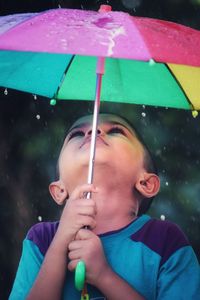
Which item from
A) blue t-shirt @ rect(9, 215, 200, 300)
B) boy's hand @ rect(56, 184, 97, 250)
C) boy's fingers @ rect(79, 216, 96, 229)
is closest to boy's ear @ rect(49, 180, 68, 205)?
blue t-shirt @ rect(9, 215, 200, 300)

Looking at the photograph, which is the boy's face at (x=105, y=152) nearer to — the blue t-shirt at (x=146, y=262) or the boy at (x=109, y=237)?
the boy at (x=109, y=237)

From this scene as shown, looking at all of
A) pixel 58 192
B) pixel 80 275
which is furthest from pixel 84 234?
pixel 58 192

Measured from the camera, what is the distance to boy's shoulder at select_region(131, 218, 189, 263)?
3.23m

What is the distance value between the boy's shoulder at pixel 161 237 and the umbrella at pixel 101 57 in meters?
0.51

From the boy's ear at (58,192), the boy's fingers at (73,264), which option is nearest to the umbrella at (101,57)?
the boy's fingers at (73,264)

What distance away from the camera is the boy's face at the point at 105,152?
11.2 feet

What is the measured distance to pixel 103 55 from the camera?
230 cm

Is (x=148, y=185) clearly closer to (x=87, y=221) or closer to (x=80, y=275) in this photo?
(x=87, y=221)

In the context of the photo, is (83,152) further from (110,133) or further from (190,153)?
(190,153)

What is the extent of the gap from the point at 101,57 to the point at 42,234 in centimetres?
107

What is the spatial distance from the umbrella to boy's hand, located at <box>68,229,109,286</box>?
0.87ft

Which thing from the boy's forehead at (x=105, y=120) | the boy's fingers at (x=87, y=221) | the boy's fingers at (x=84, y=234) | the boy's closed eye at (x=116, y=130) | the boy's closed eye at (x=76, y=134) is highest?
the boy's forehead at (x=105, y=120)

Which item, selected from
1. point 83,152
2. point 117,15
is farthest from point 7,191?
point 117,15

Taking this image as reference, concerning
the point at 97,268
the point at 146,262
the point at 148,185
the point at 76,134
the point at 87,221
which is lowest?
the point at 146,262
